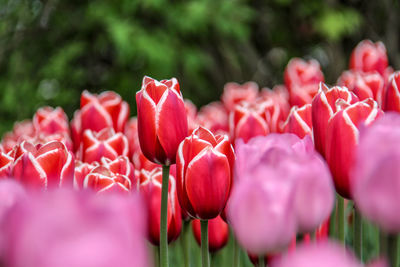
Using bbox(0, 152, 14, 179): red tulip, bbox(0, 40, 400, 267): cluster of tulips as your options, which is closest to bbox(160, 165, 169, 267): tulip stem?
bbox(0, 40, 400, 267): cluster of tulips

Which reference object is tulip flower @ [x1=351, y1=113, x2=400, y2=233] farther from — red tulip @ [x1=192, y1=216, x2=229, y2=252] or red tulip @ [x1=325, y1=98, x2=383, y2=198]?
red tulip @ [x1=192, y1=216, x2=229, y2=252]

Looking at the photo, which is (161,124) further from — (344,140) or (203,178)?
(344,140)

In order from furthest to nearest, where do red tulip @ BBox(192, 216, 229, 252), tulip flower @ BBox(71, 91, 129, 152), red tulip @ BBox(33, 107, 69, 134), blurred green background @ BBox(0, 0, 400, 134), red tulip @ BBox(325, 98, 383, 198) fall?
blurred green background @ BBox(0, 0, 400, 134) → red tulip @ BBox(33, 107, 69, 134) → tulip flower @ BBox(71, 91, 129, 152) → red tulip @ BBox(192, 216, 229, 252) → red tulip @ BBox(325, 98, 383, 198)

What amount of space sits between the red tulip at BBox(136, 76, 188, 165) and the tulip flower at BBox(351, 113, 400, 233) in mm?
341

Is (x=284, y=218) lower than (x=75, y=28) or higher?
lower

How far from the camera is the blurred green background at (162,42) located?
296cm

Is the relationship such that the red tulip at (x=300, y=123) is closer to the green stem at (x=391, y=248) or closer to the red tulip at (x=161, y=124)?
the red tulip at (x=161, y=124)

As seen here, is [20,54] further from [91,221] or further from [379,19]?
[91,221]

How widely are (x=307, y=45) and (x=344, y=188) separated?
11.7ft

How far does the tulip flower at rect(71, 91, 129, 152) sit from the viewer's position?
3.47 feet

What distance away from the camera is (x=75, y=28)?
3.34 metres

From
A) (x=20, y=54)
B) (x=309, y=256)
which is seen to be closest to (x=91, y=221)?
(x=309, y=256)

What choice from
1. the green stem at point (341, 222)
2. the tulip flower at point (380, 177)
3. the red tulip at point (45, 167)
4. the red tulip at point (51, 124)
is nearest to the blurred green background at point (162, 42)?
the red tulip at point (51, 124)

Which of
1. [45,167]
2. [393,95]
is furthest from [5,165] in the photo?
[393,95]
